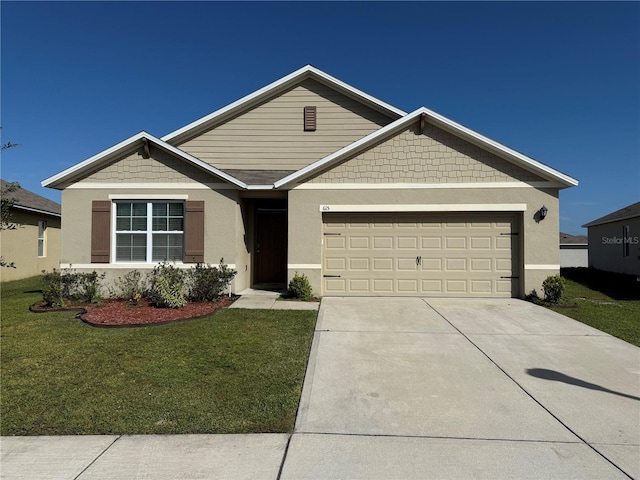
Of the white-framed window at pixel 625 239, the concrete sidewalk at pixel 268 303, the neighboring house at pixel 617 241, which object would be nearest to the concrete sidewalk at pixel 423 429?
the concrete sidewalk at pixel 268 303

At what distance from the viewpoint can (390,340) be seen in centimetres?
596

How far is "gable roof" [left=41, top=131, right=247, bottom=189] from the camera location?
9.31 meters

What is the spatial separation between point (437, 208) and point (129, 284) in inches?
337

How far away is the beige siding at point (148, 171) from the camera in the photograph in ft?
31.6

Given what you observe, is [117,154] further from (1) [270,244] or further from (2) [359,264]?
(2) [359,264]

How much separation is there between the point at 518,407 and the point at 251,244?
29.6ft

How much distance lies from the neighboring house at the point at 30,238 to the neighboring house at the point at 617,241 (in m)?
25.9

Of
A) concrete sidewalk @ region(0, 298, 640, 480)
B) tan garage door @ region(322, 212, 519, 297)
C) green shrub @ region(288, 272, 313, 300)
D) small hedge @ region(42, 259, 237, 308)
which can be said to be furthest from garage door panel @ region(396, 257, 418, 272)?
small hedge @ region(42, 259, 237, 308)

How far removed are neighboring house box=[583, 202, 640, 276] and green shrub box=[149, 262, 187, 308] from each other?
18.9 meters

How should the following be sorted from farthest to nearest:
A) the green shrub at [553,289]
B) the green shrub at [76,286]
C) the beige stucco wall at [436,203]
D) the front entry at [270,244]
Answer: the front entry at [270,244], the beige stucco wall at [436,203], the green shrub at [553,289], the green shrub at [76,286]

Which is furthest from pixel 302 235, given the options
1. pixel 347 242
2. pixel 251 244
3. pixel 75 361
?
pixel 75 361

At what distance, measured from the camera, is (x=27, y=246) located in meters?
15.3

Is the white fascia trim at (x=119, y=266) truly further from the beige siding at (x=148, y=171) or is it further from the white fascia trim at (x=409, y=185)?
the white fascia trim at (x=409, y=185)

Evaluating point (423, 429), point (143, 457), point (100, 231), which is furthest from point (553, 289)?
point (100, 231)
